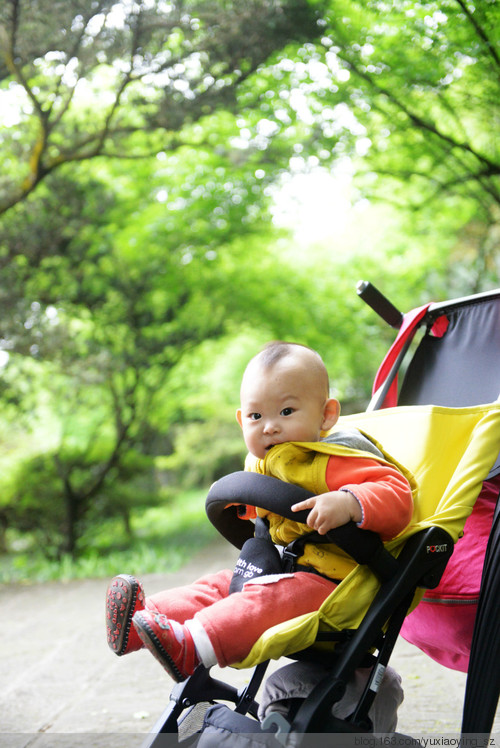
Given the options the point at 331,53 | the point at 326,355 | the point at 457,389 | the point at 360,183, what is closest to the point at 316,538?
the point at 457,389

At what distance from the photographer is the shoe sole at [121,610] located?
1.62m

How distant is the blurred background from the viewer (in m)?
4.96

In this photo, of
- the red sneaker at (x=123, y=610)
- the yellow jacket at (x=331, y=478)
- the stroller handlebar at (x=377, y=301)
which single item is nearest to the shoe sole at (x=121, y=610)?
the red sneaker at (x=123, y=610)

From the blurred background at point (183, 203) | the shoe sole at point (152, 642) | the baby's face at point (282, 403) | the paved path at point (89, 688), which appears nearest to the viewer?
the shoe sole at point (152, 642)

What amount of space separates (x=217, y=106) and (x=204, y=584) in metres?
4.44

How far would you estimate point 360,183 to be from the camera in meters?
7.35

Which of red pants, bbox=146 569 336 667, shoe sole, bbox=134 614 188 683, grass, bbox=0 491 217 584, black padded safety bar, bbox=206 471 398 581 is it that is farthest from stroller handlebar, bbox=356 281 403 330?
grass, bbox=0 491 217 584

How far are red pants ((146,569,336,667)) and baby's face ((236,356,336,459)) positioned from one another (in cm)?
34

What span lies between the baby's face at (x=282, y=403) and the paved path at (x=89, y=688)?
1320mm

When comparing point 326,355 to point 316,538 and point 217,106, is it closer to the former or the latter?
point 217,106

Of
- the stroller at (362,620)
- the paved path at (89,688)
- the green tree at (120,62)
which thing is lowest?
the paved path at (89,688)

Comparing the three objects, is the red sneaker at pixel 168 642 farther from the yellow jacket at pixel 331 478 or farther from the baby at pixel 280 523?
the yellow jacket at pixel 331 478

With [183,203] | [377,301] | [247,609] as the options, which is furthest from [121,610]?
[183,203]

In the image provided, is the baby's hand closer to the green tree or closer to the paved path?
the paved path
